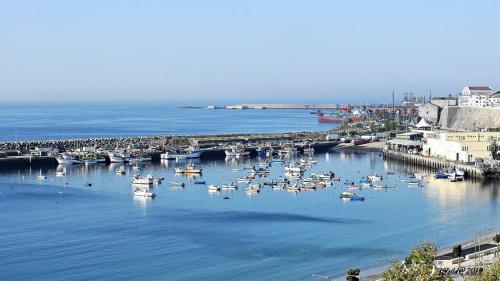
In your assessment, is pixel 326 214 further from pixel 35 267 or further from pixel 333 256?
pixel 35 267

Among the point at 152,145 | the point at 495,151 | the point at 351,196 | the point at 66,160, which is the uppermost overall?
the point at 495,151

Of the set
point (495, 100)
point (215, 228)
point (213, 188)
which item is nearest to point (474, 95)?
point (495, 100)

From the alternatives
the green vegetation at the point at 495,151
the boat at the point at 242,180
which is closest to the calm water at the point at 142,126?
the boat at the point at 242,180

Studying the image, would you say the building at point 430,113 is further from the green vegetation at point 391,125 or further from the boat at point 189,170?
the boat at point 189,170

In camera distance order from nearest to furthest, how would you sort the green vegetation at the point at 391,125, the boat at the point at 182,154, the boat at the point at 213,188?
the boat at the point at 213,188
the boat at the point at 182,154
the green vegetation at the point at 391,125

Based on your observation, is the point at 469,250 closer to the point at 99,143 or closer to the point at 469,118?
the point at 99,143

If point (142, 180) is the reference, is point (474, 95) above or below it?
above
